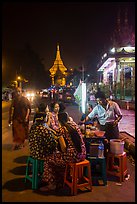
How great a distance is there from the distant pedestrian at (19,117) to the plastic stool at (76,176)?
398 centimetres

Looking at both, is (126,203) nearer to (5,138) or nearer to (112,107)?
(112,107)

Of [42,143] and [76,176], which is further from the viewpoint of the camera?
[42,143]

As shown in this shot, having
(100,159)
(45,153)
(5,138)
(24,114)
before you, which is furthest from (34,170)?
(5,138)

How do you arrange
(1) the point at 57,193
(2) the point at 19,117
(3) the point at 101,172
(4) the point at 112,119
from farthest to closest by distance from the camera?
1. (2) the point at 19,117
2. (4) the point at 112,119
3. (3) the point at 101,172
4. (1) the point at 57,193

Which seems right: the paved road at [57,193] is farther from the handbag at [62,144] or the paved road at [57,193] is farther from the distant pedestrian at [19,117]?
the distant pedestrian at [19,117]

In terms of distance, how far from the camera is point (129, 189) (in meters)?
5.45

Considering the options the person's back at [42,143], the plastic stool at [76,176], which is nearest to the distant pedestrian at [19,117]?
the person's back at [42,143]

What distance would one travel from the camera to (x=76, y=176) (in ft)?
17.0

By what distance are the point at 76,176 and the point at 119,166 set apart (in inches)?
48.2

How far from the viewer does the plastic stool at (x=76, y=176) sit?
A: 516cm

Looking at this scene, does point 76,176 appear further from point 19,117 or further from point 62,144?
point 19,117

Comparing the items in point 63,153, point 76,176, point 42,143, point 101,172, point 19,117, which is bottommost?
point 101,172

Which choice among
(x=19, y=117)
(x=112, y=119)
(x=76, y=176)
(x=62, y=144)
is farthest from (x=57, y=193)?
(x=19, y=117)

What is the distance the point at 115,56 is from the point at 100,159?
26069mm
